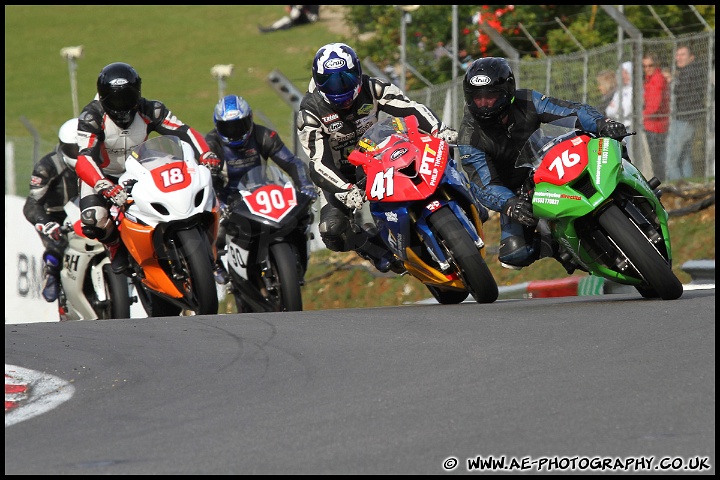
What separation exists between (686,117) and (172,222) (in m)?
6.60

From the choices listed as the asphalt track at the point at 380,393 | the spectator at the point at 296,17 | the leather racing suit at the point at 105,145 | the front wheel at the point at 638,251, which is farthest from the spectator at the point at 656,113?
the spectator at the point at 296,17

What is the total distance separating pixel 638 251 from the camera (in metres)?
6.52

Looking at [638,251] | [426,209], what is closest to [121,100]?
[426,209]

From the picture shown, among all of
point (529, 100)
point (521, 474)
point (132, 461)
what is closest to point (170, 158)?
point (529, 100)

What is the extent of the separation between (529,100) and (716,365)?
3.35m

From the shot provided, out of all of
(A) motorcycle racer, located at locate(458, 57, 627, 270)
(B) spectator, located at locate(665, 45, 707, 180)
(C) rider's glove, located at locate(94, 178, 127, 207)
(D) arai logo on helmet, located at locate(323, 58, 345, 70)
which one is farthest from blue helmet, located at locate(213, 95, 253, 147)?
(B) spectator, located at locate(665, 45, 707, 180)

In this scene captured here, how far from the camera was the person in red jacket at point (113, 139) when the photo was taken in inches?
356

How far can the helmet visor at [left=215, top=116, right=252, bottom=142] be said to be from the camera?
1045cm

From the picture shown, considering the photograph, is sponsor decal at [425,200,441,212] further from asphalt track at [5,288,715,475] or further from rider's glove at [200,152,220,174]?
rider's glove at [200,152,220,174]

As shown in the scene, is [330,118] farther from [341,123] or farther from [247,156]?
[247,156]

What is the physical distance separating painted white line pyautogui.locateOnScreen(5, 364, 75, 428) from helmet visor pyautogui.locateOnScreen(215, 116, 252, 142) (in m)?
5.09

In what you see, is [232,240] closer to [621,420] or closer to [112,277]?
[112,277]

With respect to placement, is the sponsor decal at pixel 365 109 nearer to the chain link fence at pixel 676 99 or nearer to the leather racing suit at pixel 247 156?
the leather racing suit at pixel 247 156

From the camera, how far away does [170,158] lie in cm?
879
